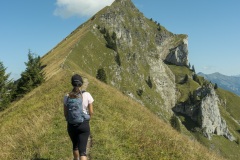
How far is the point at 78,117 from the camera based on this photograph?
10609 mm

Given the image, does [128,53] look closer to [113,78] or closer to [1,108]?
[113,78]

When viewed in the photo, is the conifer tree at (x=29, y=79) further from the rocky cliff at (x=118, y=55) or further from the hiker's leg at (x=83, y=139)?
the rocky cliff at (x=118, y=55)

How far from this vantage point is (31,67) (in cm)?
5075

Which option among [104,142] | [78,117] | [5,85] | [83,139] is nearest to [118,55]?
[5,85]

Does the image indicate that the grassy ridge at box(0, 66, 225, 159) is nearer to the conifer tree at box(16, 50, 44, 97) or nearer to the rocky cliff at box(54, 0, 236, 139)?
the conifer tree at box(16, 50, 44, 97)

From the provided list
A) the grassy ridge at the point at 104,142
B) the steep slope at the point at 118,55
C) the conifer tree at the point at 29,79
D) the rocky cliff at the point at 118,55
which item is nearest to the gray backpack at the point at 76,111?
the grassy ridge at the point at 104,142

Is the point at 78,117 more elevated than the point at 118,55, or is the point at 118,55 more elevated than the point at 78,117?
the point at 118,55

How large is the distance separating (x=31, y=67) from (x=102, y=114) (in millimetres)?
34025

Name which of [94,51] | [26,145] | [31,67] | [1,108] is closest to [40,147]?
[26,145]

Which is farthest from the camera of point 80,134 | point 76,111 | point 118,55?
point 118,55

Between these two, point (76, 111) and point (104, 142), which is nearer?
point (76, 111)

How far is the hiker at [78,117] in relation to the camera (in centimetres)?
1060

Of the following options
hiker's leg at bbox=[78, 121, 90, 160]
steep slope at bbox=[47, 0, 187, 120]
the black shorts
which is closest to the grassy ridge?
hiker's leg at bbox=[78, 121, 90, 160]

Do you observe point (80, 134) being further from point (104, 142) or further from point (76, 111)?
point (104, 142)
